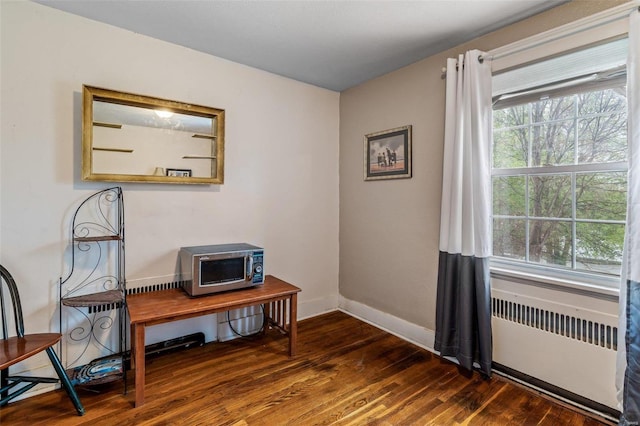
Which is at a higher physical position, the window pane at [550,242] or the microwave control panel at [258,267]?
the window pane at [550,242]

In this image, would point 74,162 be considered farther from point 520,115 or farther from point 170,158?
point 520,115

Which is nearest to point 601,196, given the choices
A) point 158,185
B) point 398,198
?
point 398,198

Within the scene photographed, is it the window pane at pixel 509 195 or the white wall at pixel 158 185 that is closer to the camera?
the white wall at pixel 158 185

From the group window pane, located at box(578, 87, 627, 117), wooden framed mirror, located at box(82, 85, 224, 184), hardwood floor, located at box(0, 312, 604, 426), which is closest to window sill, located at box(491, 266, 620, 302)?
hardwood floor, located at box(0, 312, 604, 426)

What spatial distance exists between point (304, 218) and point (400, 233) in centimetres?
97

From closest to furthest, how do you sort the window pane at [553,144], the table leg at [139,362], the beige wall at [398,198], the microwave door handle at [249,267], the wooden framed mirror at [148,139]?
1. the table leg at [139,362]
2. the window pane at [553,144]
3. the wooden framed mirror at [148,139]
4. the microwave door handle at [249,267]
5. the beige wall at [398,198]

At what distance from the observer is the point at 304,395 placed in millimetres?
1954

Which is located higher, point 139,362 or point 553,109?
point 553,109

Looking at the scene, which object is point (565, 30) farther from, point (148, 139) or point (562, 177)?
point (148, 139)

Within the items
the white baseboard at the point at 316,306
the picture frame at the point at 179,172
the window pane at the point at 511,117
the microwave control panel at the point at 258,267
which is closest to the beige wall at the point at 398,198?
the white baseboard at the point at 316,306

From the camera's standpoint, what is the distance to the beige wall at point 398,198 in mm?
2510

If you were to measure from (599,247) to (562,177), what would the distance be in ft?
1.53

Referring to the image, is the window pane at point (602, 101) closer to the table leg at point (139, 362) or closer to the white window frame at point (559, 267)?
the white window frame at point (559, 267)

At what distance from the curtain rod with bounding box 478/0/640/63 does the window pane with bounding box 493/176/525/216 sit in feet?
2.73
